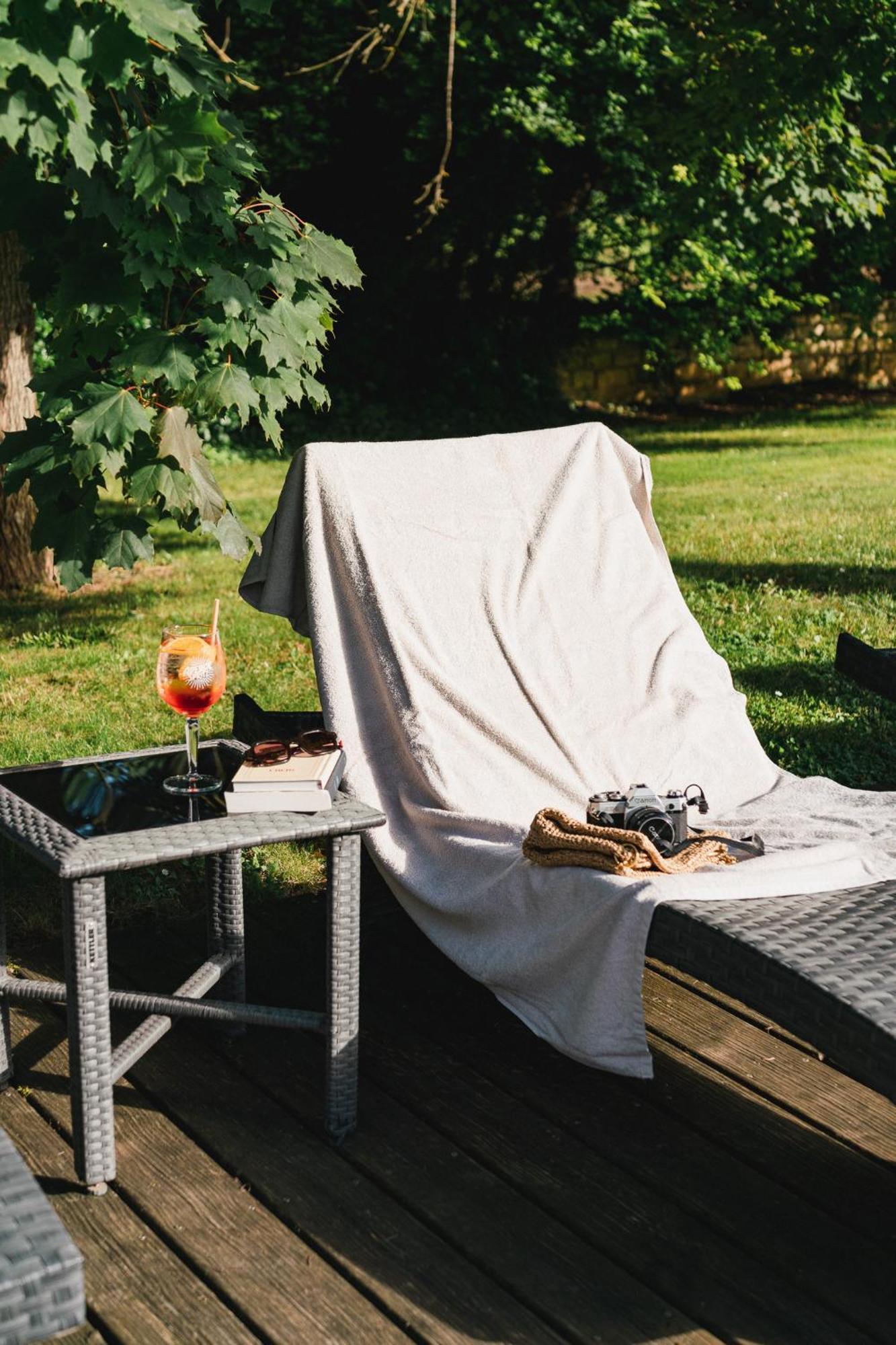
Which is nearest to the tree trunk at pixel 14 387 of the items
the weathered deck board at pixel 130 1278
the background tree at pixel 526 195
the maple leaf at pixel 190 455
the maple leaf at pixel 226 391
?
the maple leaf at pixel 190 455

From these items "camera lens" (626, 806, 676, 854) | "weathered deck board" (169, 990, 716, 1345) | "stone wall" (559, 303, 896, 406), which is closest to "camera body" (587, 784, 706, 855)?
"camera lens" (626, 806, 676, 854)

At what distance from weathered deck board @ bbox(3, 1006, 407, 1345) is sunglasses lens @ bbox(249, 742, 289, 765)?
26.7 inches

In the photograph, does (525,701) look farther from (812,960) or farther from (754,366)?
(754,366)

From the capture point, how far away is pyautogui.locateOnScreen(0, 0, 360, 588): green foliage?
258cm

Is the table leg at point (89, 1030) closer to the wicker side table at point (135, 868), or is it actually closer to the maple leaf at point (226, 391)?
the wicker side table at point (135, 868)

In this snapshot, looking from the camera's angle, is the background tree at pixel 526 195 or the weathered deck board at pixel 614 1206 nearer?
the weathered deck board at pixel 614 1206

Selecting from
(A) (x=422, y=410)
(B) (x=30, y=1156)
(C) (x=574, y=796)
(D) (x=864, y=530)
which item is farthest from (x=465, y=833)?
(A) (x=422, y=410)

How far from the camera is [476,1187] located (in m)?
2.39

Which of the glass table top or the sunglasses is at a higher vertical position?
the sunglasses

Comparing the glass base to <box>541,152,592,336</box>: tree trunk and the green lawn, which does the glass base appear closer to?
the green lawn

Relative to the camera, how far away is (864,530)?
841 centimetres

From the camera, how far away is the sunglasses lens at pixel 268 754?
2600 millimetres

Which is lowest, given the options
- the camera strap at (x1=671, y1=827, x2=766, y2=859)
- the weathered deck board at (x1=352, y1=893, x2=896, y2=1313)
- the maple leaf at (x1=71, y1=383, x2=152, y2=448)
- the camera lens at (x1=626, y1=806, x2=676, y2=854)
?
the weathered deck board at (x1=352, y1=893, x2=896, y2=1313)

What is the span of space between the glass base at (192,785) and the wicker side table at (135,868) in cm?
2
